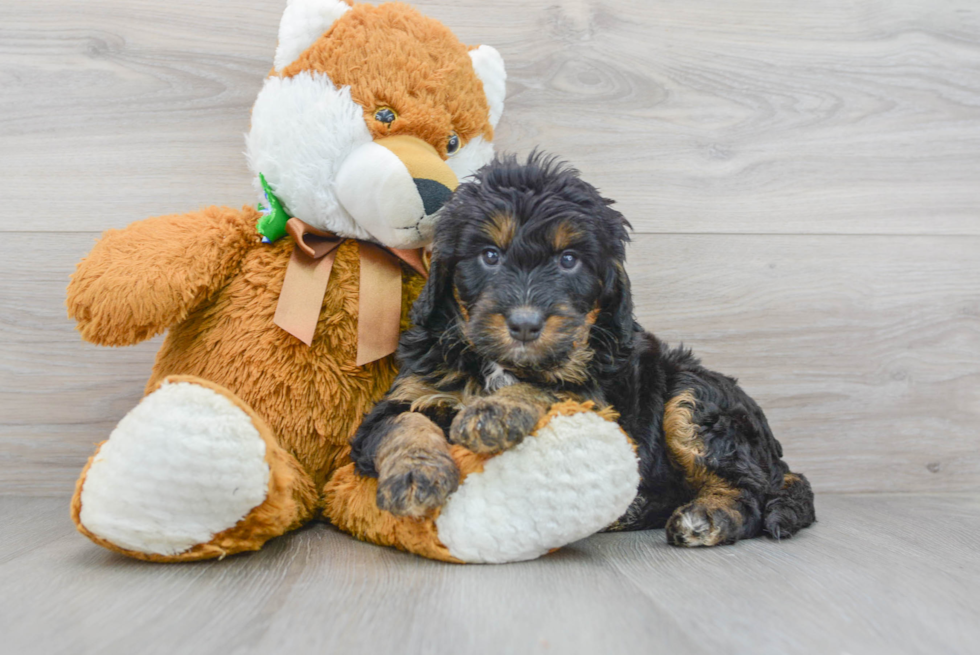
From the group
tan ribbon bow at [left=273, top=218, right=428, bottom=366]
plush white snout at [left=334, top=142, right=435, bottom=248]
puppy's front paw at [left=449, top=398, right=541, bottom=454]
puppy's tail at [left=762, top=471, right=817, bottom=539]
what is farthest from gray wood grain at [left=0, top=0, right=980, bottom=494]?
puppy's front paw at [left=449, top=398, right=541, bottom=454]

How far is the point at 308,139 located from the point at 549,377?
851 millimetres

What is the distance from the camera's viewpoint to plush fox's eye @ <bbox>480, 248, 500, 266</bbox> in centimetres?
164

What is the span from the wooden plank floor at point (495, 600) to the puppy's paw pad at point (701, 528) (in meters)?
0.04

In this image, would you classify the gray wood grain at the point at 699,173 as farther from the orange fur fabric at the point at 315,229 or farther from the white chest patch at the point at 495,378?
the white chest patch at the point at 495,378

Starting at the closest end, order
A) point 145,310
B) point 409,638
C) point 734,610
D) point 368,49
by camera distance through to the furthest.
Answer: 1. point 409,638
2. point 734,610
3. point 145,310
4. point 368,49

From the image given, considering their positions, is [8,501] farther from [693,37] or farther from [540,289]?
[693,37]

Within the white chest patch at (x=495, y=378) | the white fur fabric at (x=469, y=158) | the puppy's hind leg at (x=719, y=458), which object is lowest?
the puppy's hind leg at (x=719, y=458)

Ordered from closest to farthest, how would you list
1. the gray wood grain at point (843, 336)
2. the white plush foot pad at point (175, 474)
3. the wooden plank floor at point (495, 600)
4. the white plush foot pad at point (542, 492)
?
the wooden plank floor at point (495, 600), the white plush foot pad at point (175, 474), the white plush foot pad at point (542, 492), the gray wood grain at point (843, 336)

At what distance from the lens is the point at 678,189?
2535 millimetres

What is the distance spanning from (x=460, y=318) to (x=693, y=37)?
156cm

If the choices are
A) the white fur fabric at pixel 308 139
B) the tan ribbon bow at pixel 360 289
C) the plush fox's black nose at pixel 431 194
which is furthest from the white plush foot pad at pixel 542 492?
the white fur fabric at pixel 308 139

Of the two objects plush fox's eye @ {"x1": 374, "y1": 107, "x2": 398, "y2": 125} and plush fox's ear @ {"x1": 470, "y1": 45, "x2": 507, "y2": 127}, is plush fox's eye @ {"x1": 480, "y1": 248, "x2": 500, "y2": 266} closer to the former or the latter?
plush fox's eye @ {"x1": 374, "y1": 107, "x2": 398, "y2": 125}

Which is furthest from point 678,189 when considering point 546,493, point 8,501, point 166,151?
point 8,501

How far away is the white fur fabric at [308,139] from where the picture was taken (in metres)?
1.75
